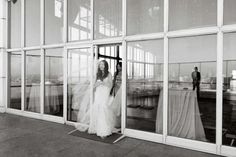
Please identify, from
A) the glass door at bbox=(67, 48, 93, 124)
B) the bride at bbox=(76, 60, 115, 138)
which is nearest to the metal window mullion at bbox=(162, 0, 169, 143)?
the bride at bbox=(76, 60, 115, 138)

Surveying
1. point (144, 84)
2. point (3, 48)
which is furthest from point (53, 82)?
point (144, 84)

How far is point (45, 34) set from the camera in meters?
5.35

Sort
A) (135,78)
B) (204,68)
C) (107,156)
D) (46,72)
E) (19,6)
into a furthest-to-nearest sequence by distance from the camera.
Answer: (19,6), (46,72), (135,78), (204,68), (107,156)

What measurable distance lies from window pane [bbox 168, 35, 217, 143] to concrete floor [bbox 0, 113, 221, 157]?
1.51ft

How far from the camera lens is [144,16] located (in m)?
3.86

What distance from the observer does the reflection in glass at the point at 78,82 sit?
15.1 ft

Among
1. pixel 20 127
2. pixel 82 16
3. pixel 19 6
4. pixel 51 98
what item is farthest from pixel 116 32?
pixel 19 6

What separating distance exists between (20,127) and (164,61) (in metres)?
3.86

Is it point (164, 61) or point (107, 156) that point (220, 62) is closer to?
point (164, 61)

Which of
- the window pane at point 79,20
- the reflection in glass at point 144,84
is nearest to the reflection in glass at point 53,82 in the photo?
the window pane at point 79,20

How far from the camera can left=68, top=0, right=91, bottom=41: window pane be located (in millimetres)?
4579

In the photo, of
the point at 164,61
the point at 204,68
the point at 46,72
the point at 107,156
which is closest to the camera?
the point at 107,156

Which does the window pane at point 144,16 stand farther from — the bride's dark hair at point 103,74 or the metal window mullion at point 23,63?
the metal window mullion at point 23,63

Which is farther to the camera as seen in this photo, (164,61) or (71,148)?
→ (164,61)
